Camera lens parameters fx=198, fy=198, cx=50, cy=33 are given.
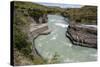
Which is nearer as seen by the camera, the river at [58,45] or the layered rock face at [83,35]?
the river at [58,45]

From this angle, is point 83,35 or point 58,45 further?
point 83,35

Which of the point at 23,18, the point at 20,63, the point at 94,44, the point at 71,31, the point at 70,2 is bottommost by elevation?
the point at 20,63

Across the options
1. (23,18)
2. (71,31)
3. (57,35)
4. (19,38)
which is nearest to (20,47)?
(19,38)

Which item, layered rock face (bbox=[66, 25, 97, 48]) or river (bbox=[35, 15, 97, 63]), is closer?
river (bbox=[35, 15, 97, 63])
